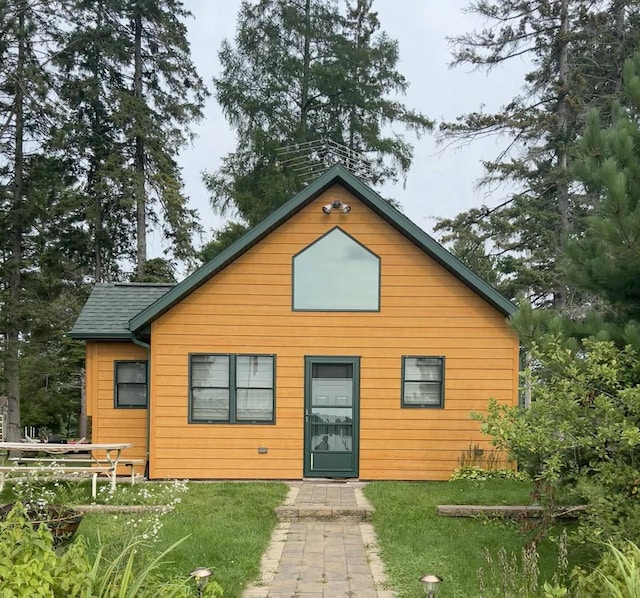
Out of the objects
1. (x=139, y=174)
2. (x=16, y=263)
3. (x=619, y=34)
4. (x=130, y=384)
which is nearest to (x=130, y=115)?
(x=139, y=174)

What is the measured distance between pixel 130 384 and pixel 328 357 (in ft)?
12.1

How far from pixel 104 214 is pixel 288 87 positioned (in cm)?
855

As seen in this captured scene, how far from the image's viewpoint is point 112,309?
10992 mm

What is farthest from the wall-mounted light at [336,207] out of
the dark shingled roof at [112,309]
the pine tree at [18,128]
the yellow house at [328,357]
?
the pine tree at [18,128]

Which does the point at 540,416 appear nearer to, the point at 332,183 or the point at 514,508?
the point at 514,508

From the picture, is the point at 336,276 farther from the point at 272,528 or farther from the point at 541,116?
the point at 541,116

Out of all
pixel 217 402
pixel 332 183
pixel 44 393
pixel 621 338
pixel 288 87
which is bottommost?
pixel 44 393

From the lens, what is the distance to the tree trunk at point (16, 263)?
Answer: 18.5 metres

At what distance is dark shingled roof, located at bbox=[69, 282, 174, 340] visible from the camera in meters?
10.2

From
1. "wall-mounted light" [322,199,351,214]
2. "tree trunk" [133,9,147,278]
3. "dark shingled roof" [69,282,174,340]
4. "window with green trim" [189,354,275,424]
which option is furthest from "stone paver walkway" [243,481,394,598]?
"tree trunk" [133,9,147,278]

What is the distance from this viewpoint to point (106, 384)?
10406 mm

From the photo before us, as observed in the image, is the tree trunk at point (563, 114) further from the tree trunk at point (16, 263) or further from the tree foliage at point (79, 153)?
the tree trunk at point (16, 263)

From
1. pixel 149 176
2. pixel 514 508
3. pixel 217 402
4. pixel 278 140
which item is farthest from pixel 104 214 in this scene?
pixel 514 508

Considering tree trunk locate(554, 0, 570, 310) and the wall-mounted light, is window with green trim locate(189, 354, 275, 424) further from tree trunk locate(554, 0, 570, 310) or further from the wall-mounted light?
tree trunk locate(554, 0, 570, 310)
